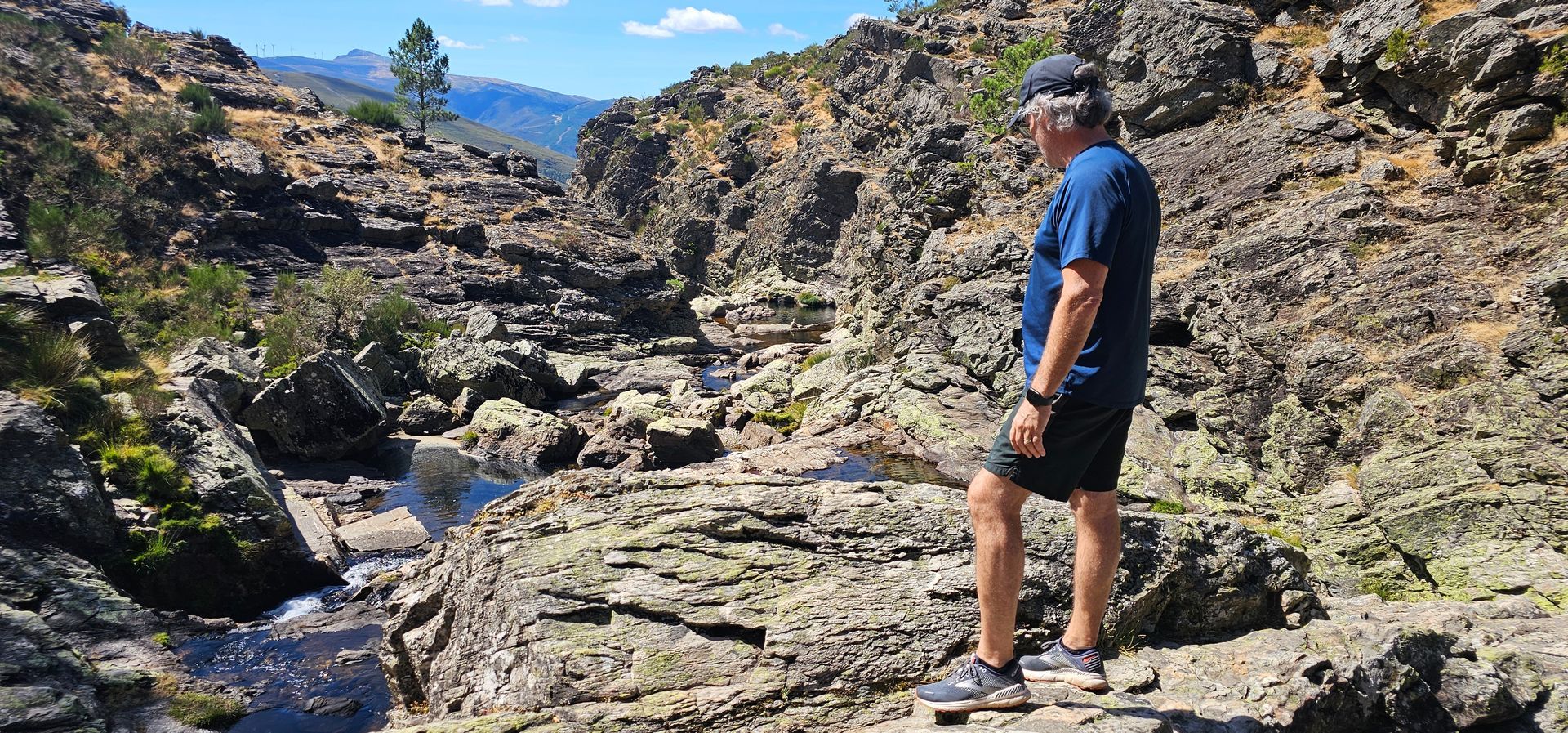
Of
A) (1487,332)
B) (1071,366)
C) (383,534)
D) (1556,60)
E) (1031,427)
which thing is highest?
(1556,60)

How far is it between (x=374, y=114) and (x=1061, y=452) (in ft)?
274

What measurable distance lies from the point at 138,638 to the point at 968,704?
1430cm

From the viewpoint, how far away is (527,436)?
28.8 m

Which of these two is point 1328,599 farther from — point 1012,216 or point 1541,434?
point 1012,216

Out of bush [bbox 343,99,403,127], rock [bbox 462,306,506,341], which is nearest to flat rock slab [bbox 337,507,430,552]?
rock [bbox 462,306,506,341]

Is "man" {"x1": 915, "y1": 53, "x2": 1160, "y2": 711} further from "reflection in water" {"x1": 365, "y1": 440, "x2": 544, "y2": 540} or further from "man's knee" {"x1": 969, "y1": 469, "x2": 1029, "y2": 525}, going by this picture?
"reflection in water" {"x1": 365, "y1": 440, "x2": 544, "y2": 540}

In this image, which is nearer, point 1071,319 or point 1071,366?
point 1071,319

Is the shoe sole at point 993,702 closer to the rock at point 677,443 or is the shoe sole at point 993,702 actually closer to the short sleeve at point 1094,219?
the short sleeve at point 1094,219

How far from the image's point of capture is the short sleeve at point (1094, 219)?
12.3 feet

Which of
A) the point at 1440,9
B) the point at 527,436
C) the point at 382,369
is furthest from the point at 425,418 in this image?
the point at 1440,9

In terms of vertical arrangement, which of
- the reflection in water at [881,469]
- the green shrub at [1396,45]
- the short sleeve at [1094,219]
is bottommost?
the reflection in water at [881,469]

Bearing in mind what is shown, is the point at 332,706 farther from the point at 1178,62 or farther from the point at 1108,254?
the point at 1178,62

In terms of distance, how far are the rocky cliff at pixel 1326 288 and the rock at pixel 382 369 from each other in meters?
21.8

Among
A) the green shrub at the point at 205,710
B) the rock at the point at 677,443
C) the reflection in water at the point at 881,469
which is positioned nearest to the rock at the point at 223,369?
the rock at the point at 677,443
